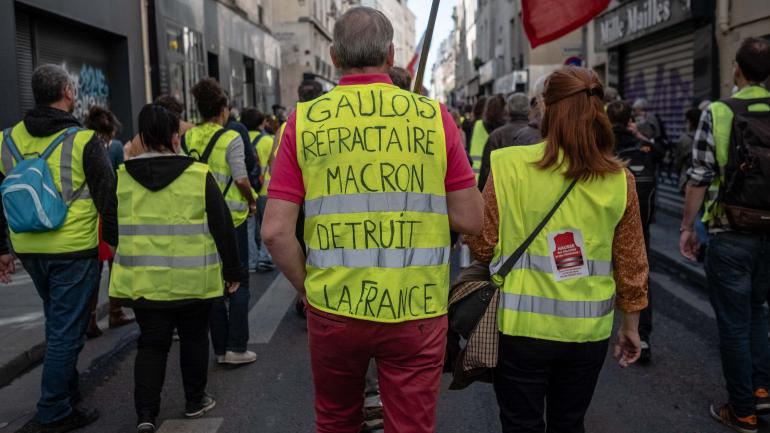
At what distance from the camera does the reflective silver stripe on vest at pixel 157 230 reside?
3.77m

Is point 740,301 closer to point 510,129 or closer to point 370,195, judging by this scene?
point 510,129

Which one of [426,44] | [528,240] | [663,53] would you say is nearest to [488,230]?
[528,240]

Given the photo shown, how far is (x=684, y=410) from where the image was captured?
4227mm

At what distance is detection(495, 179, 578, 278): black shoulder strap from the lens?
2518 millimetres

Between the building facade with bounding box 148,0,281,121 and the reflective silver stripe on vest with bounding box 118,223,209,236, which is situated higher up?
the building facade with bounding box 148,0,281,121

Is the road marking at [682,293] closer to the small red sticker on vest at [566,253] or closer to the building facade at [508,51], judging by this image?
the small red sticker on vest at [566,253]

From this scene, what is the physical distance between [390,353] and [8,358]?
12.5 feet

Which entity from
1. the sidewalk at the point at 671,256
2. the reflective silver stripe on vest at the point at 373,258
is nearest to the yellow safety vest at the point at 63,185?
the reflective silver stripe on vest at the point at 373,258

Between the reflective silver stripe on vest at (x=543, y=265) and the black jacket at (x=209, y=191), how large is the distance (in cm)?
181

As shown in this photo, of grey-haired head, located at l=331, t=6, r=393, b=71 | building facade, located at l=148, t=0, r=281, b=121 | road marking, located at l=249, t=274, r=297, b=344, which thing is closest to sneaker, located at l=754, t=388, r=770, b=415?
grey-haired head, located at l=331, t=6, r=393, b=71

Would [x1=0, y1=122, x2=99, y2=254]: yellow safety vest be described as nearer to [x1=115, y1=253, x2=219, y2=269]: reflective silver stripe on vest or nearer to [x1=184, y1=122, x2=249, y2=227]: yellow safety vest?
[x1=115, y1=253, x2=219, y2=269]: reflective silver stripe on vest

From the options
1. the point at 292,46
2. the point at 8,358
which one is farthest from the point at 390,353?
the point at 292,46

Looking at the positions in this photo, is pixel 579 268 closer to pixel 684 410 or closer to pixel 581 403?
pixel 581 403

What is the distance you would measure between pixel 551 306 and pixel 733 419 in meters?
2.06
